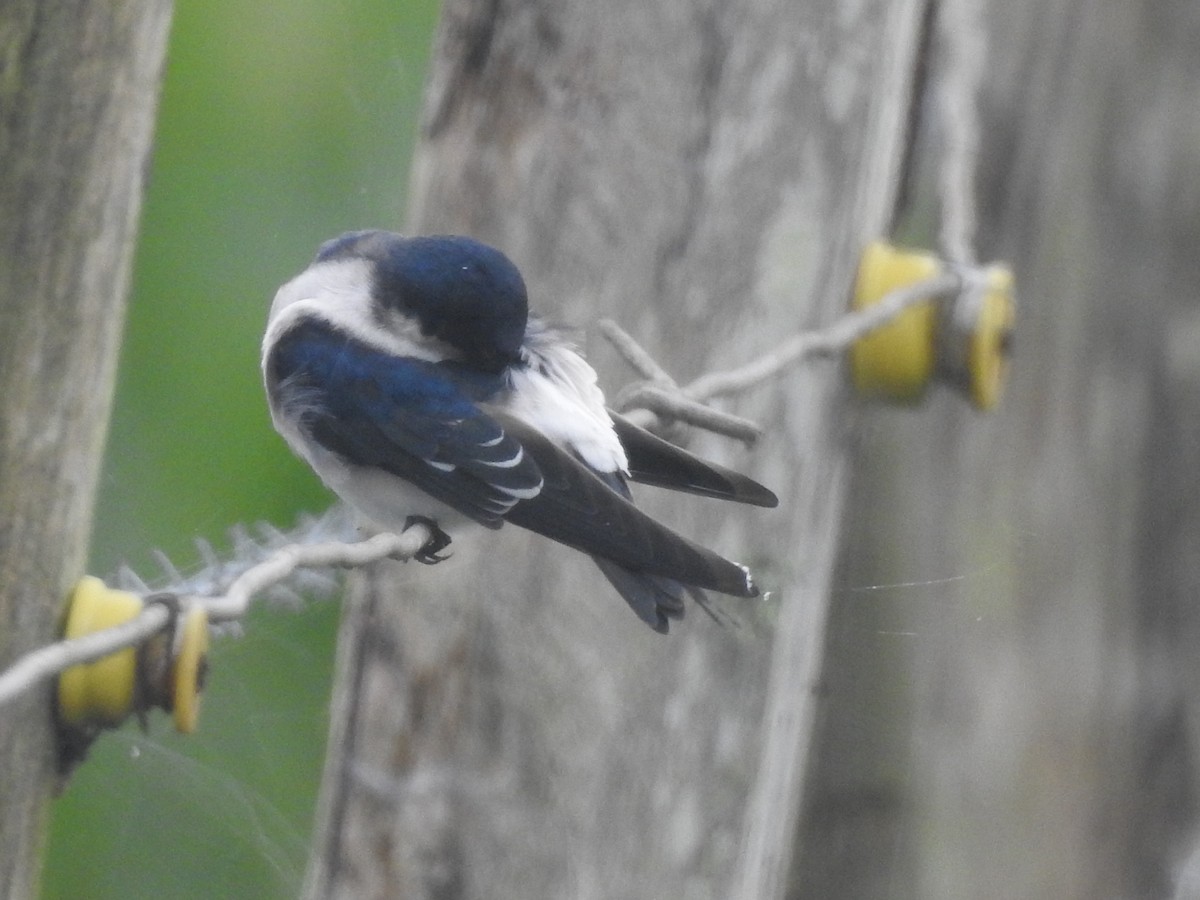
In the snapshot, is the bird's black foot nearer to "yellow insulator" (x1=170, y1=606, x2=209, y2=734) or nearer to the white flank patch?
the white flank patch

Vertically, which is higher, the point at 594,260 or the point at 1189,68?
the point at 1189,68

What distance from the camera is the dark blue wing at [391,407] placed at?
1.80 metres

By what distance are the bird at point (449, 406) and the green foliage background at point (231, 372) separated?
110 centimetres

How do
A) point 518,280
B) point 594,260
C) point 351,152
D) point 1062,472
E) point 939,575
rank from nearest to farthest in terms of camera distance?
point 518,280, point 594,260, point 939,575, point 1062,472, point 351,152

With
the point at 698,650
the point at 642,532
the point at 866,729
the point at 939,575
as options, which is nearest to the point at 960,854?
the point at 866,729

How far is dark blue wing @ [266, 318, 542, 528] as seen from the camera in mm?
1801

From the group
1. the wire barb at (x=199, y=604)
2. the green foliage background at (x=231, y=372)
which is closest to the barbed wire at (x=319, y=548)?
the wire barb at (x=199, y=604)

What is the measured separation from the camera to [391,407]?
6.03 ft

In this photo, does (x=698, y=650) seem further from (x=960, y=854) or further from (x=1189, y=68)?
(x=1189, y=68)

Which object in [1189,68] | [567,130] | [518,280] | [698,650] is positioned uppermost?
[1189,68]

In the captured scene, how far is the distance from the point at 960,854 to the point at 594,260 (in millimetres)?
1055

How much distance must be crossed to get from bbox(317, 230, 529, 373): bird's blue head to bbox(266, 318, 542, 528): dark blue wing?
4cm

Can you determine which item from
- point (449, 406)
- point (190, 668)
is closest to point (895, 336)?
point (449, 406)

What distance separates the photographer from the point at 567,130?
1875mm
